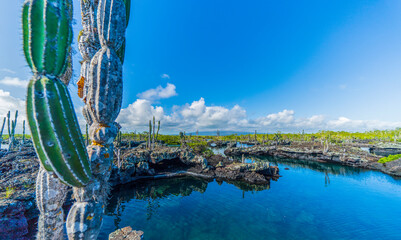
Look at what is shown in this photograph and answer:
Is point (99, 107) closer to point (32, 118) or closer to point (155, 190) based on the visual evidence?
point (32, 118)

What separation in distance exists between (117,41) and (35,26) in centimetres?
105

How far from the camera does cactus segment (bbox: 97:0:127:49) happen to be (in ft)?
8.25

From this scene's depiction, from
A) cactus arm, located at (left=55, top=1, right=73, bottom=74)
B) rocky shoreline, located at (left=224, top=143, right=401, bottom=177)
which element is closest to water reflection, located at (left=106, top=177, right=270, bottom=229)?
cactus arm, located at (left=55, top=1, right=73, bottom=74)

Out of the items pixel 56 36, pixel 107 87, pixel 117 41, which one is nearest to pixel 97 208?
pixel 107 87

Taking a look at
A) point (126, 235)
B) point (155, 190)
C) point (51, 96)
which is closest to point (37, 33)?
point (51, 96)

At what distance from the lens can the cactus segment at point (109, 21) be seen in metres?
2.51

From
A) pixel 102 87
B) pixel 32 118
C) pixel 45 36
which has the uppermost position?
pixel 45 36

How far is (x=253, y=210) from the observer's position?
42.8 ft

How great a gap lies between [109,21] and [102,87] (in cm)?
119

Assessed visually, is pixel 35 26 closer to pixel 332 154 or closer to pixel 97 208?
pixel 97 208

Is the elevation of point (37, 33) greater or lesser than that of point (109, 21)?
lesser

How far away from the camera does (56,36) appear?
1.79 meters

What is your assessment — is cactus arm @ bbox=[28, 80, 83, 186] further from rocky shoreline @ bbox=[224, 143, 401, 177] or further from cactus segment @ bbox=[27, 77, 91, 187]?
rocky shoreline @ bbox=[224, 143, 401, 177]

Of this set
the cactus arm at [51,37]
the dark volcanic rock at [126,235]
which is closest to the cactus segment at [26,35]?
the cactus arm at [51,37]
